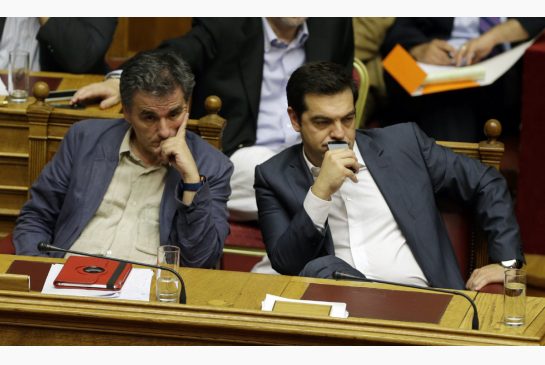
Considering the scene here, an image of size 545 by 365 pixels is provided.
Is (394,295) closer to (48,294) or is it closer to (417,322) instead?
(417,322)

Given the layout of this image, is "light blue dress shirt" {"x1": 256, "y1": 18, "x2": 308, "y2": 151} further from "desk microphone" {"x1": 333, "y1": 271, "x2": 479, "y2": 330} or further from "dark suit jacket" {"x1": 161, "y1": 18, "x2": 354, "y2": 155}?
"desk microphone" {"x1": 333, "y1": 271, "x2": 479, "y2": 330}

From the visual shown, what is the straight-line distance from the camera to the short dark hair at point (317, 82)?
9.59 ft

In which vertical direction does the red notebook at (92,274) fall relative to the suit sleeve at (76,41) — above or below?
below

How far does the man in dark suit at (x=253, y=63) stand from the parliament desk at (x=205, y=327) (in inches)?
58.3

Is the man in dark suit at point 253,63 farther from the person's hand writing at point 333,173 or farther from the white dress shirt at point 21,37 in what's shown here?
the person's hand writing at point 333,173

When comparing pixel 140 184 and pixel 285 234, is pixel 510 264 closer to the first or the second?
pixel 285 234

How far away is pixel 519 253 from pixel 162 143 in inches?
33.4

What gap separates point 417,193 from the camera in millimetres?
2949

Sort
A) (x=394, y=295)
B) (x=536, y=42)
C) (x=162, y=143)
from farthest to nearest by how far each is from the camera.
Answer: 1. (x=536, y=42)
2. (x=162, y=143)
3. (x=394, y=295)

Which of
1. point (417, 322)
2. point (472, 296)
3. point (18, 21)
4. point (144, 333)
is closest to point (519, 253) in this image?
point (472, 296)

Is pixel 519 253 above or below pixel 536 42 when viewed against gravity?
below

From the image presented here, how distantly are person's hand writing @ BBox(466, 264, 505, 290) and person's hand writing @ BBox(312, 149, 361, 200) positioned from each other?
35 centimetres

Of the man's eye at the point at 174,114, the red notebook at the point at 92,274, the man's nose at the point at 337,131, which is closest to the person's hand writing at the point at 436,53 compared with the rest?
the man's nose at the point at 337,131

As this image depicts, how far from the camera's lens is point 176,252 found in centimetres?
246
